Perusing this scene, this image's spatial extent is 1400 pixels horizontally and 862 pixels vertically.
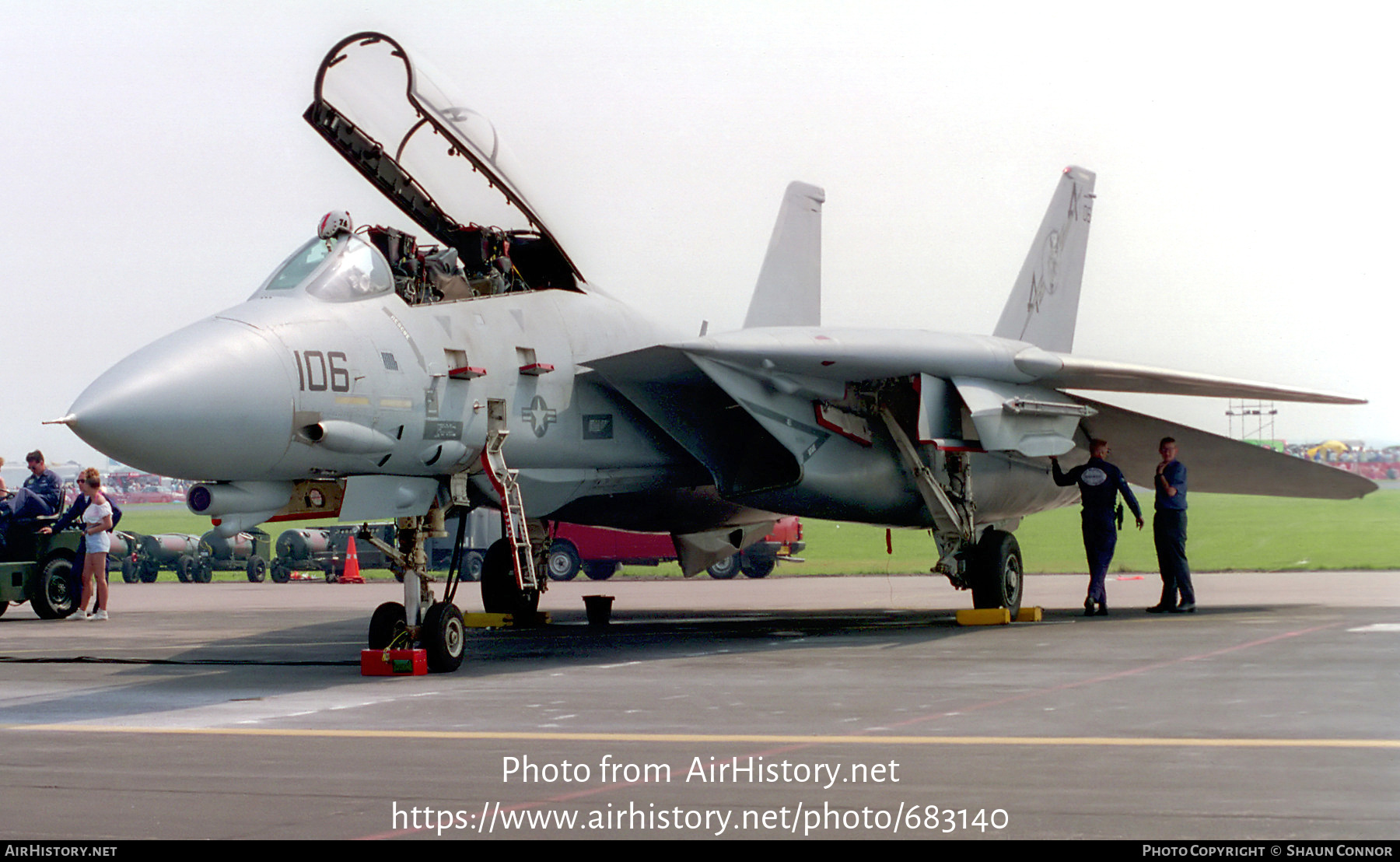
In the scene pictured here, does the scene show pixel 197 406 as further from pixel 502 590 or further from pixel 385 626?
pixel 502 590

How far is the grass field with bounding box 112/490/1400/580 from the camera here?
28047mm

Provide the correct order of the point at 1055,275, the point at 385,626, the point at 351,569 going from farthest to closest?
the point at 351,569 < the point at 1055,275 < the point at 385,626

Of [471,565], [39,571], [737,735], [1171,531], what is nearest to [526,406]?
[737,735]

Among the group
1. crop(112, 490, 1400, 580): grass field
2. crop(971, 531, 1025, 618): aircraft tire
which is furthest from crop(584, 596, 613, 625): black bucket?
crop(112, 490, 1400, 580): grass field

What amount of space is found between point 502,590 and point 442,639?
4908 millimetres

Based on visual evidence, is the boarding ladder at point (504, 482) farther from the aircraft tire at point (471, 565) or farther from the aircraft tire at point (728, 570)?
the aircraft tire at point (471, 565)

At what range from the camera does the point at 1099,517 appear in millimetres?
14508

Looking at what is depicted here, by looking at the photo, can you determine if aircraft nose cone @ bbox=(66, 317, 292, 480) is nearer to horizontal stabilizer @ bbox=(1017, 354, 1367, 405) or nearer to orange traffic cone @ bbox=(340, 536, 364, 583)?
horizontal stabilizer @ bbox=(1017, 354, 1367, 405)

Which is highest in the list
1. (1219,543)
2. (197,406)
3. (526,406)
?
(526,406)

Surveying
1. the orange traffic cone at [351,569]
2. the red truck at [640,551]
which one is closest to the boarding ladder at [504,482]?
the red truck at [640,551]

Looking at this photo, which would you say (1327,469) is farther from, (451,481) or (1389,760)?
(1389,760)

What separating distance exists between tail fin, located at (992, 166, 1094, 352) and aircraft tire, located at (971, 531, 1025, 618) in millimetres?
3654

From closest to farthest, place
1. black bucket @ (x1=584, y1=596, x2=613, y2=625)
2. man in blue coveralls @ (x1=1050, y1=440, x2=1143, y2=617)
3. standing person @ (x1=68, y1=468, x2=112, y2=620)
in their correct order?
man in blue coveralls @ (x1=1050, y1=440, x2=1143, y2=617) < black bucket @ (x1=584, y1=596, x2=613, y2=625) < standing person @ (x1=68, y1=468, x2=112, y2=620)
